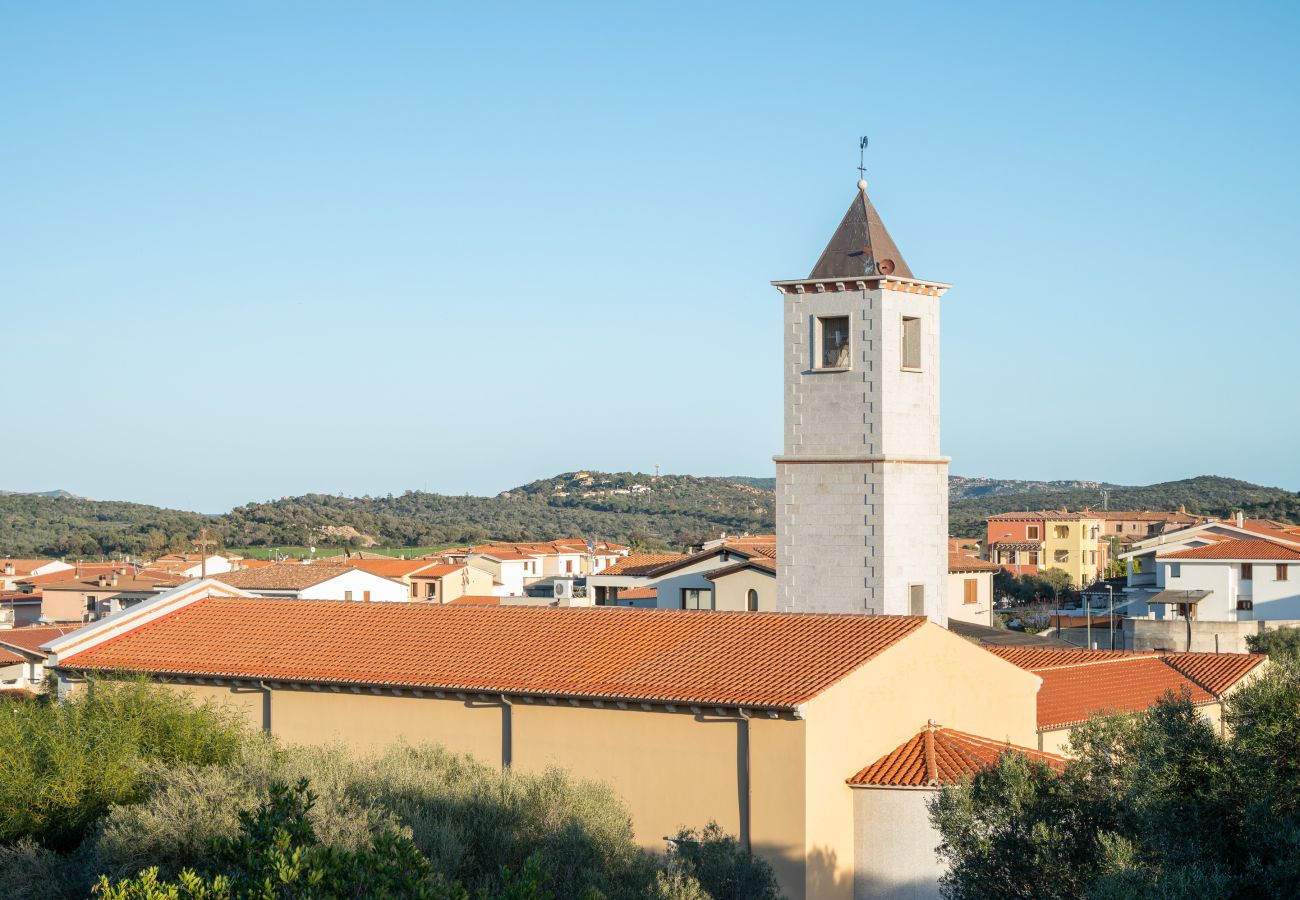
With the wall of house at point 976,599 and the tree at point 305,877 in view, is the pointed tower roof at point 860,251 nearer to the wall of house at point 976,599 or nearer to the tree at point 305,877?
the tree at point 305,877

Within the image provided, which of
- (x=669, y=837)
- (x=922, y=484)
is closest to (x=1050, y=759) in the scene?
(x=669, y=837)

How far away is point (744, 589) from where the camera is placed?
34.4m

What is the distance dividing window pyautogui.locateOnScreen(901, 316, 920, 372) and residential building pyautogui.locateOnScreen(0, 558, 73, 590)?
5554 centimetres

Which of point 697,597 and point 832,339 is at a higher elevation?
point 832,339

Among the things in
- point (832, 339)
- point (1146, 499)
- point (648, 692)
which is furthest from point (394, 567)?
point (1146, 499)

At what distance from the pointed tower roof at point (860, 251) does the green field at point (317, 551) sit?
62.0m

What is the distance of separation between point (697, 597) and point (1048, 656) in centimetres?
1199

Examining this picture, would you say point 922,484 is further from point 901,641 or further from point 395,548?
point 395,548

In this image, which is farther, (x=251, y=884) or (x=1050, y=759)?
(x=1050, y=759)

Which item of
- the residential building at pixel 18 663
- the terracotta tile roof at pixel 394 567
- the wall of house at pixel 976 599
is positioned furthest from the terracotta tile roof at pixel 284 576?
the wall of house at pixel 976 599

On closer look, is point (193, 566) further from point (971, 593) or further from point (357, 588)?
point (971, 593)

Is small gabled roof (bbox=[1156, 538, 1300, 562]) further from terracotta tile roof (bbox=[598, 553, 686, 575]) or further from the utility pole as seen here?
the utility pole

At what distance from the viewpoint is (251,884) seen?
368 inches

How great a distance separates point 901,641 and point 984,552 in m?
70.3
